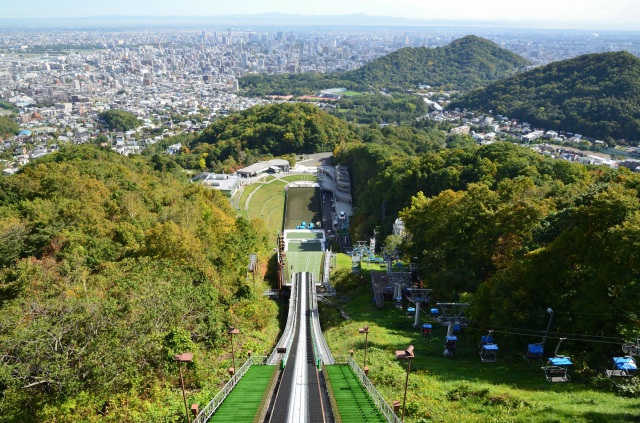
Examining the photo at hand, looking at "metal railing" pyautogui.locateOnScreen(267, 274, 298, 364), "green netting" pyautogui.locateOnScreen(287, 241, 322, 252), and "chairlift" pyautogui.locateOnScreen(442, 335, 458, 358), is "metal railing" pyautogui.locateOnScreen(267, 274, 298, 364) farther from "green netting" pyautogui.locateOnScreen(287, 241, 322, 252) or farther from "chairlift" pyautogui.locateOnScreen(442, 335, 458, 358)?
"green netting" pyautogui.locateOnScreen(287, 241, 322, 252)

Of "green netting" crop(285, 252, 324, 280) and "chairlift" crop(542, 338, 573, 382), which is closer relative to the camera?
"chairlift" crop(542, 338, 573, 382)

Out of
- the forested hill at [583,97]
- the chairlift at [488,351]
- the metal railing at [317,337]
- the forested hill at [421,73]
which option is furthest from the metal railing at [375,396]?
the forested hill at [421,73]

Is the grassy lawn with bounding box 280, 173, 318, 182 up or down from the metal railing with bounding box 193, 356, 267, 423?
down

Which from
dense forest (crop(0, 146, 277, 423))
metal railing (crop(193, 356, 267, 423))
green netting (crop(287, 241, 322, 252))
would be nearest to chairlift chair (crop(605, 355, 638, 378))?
metal railing (crop(193, 356, 267, 423))

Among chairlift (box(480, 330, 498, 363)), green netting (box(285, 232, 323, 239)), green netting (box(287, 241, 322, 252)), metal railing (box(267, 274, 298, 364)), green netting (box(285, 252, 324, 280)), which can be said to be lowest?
green netting (box(287, 241, 322, 252))

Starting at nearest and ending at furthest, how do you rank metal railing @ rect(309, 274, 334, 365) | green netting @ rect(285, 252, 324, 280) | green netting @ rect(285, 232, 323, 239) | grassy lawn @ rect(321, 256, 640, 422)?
grassy lawn @ rect(321, 256, 640, 422), metal railing @ rect(309, 274, 334, 365), green netting @ rect(285, 252, 324, 280), green netting @ rect(285, 232, 323, 239)

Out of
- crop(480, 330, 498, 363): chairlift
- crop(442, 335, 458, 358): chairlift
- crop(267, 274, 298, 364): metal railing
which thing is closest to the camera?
crop(480, 330, 498, 363): chairlift

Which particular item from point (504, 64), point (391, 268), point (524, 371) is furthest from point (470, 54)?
point (524, 371)
